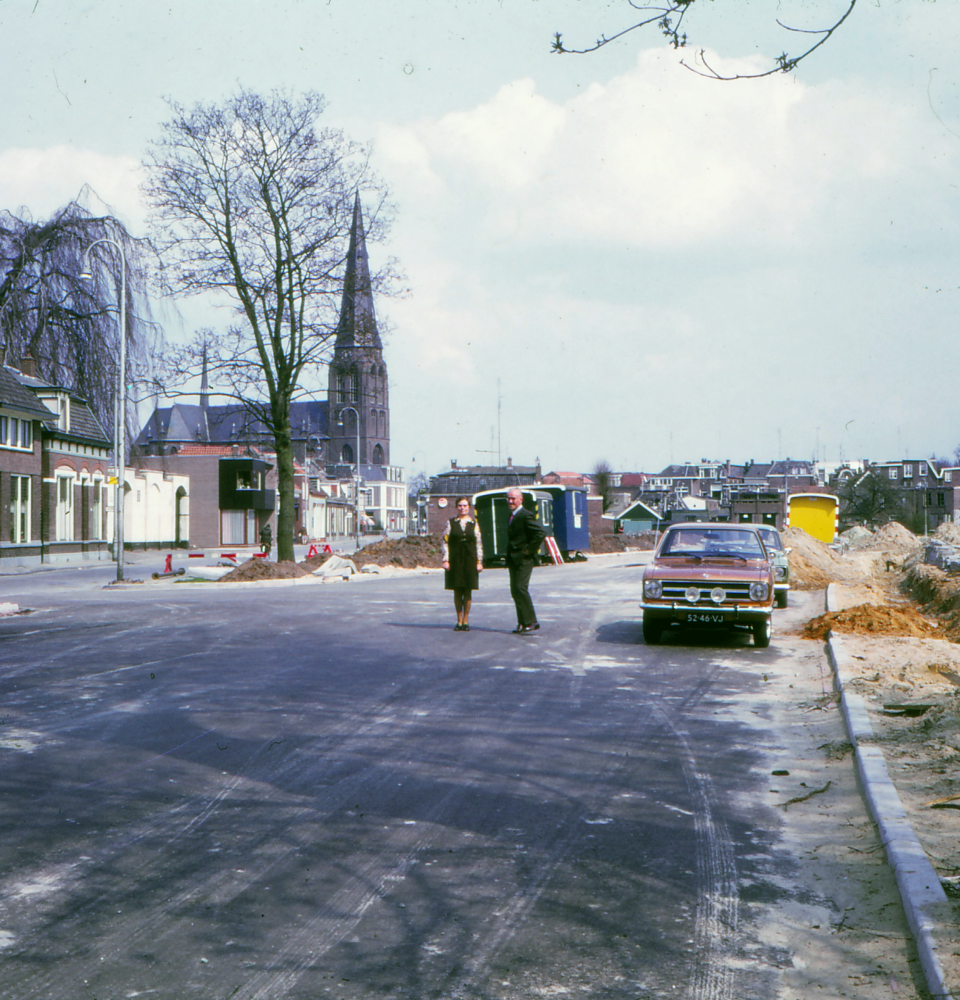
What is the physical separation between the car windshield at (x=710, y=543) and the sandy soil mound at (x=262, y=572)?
1633 centimetres

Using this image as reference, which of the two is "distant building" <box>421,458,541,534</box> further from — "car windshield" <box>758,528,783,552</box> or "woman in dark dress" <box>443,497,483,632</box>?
"woman in dark dress" <box>443,497,483,632</box>

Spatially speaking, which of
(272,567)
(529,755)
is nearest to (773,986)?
(529,755)

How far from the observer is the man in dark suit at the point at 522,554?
558 inches

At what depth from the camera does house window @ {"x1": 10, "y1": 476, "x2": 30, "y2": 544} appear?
37.4 meters

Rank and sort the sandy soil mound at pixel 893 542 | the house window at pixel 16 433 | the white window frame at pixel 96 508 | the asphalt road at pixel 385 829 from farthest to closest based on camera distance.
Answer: the sandy soil mound at pixel 893 542 < the white window frame at pixel 96 508 < the house window at pixel 16 433 < the asphalt road at pixel 385 829

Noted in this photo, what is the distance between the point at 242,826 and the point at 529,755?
2313 millimetres

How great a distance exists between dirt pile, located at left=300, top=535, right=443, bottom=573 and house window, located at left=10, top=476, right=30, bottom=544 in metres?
11.4

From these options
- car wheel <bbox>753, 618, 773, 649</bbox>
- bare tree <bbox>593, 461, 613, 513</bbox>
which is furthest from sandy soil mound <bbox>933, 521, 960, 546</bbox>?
bare tree <bbox>593, 461, 613, 513</bbox>

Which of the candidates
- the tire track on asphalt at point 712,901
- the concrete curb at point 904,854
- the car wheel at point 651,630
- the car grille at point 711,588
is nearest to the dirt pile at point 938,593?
→ the car grille at point 711,588

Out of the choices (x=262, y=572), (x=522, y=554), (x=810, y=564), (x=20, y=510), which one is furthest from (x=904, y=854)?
(x=20, y=510)

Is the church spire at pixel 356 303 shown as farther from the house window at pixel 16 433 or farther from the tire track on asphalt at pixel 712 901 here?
the tire track on asphalt at pixel 712 901

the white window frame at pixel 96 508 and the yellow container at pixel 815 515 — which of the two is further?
the yellow container at pixel 815 515

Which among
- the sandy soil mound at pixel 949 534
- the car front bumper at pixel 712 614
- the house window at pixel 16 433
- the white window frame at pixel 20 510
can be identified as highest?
the house window at pixel 16 433

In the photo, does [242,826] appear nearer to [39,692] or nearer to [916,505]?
[39,692]
